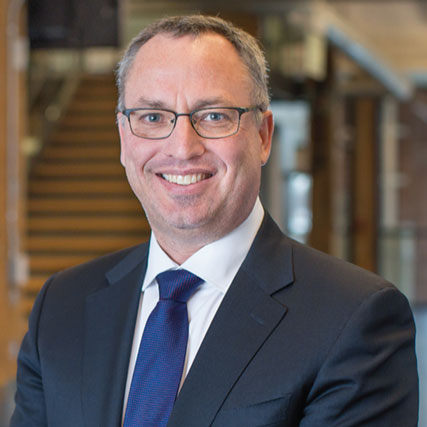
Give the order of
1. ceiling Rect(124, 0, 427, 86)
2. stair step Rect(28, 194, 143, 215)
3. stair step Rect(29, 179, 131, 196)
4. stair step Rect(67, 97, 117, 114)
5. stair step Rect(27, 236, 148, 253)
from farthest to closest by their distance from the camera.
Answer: stair step Rect(67, 97, 117, 114), ceiling Rect(124, 0, 427, 86), stair step Rect(29, 179, 131, 196), stair step Rect(28, 194, 143, 215), stair step Rect(27, 236, 148, 253)

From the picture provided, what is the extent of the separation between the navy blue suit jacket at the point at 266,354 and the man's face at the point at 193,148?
14 centimetres

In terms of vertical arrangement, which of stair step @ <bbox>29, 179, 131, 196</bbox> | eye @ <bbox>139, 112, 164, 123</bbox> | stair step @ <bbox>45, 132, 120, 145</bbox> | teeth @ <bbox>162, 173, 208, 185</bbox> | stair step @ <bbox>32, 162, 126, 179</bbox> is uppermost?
eye @ <bbox>139, 112, 164, 123</bbox>

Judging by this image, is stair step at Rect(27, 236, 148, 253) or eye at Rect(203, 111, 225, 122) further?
stair step at Rect(27, 236, 148, 253)

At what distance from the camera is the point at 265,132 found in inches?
65.6

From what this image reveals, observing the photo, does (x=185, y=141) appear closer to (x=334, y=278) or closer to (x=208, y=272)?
(x=208, y=272)

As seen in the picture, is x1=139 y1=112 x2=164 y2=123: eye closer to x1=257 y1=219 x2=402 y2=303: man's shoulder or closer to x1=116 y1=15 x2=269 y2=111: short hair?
x1=116 y1=15 x2=269 y2=111: short hair

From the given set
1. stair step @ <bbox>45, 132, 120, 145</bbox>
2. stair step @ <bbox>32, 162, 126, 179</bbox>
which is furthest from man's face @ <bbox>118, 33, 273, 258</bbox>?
stair step @ <bbox>45, 132, 120, 145</bbox>

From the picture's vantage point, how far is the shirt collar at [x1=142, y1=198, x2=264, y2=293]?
1.58 meters

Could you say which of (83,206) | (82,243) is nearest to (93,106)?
(83,206)

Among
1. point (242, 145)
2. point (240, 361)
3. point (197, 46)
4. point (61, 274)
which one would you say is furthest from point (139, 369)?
point (197, 46)

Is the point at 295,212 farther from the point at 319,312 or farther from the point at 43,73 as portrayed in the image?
the point at 319,312

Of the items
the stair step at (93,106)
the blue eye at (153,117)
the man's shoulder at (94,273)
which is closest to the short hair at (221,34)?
the blue eye at (153,117)

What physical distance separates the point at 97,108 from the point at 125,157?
32.0ft

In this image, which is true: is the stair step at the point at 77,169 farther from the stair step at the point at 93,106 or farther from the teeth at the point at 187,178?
the teeth at the point at 187,178
